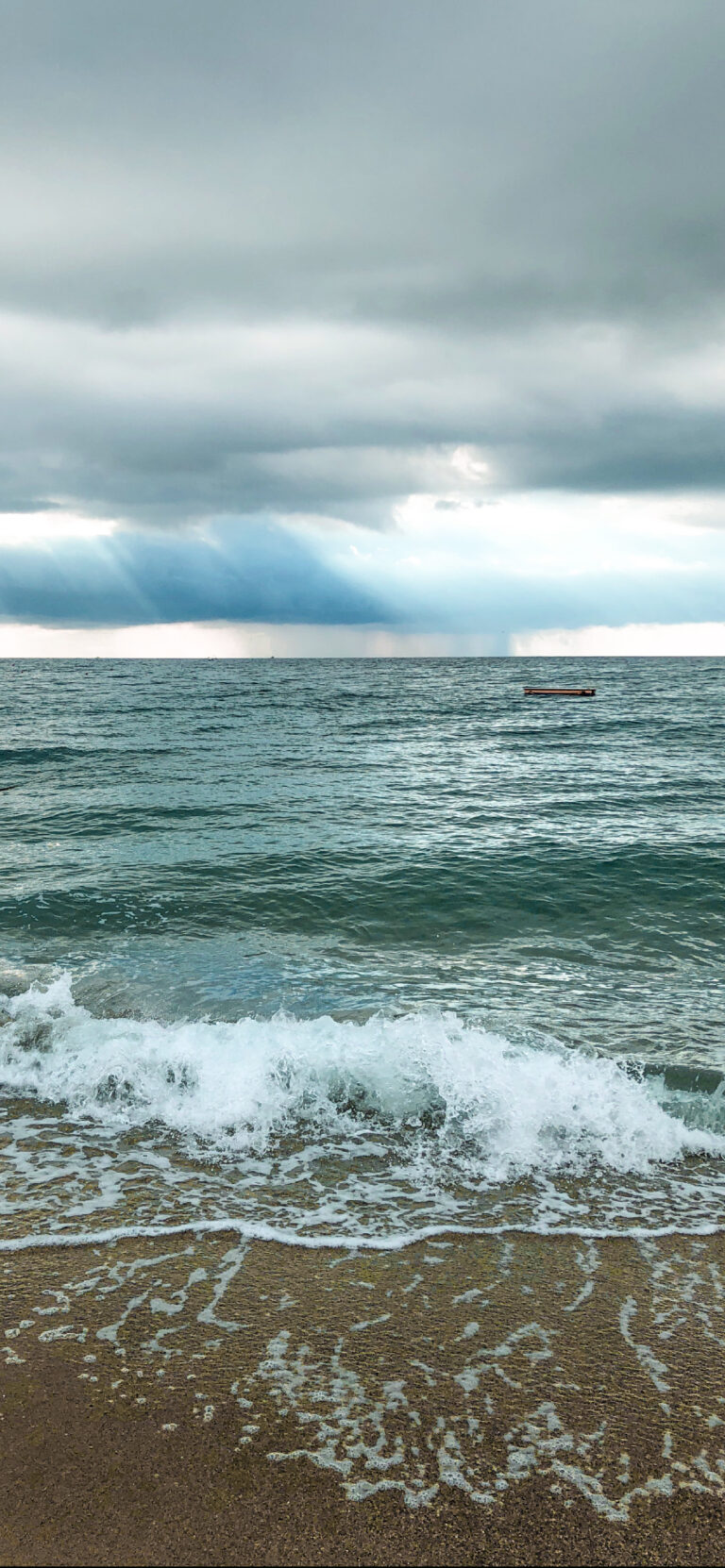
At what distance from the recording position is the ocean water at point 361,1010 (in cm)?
637

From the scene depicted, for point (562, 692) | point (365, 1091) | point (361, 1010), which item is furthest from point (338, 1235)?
point (562, 692)

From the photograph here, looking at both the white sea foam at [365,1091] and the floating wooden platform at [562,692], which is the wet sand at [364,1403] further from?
the floating wooden platform at [562,692]

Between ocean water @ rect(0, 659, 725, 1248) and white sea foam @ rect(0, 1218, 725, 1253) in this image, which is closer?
white sea foam @ rect(0, 1218, 725, 1253)

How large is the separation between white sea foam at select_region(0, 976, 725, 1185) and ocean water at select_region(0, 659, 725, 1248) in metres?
0.03

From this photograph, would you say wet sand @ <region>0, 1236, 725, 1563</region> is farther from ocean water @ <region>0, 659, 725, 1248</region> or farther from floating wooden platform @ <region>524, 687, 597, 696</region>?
floating wooden platform @ <region>524, 687, 597, 696</region>

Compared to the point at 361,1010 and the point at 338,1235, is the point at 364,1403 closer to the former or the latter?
the point at 338,1235

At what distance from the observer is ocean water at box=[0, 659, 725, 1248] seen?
637cm

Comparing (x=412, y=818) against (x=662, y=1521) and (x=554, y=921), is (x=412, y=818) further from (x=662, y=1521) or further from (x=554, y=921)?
(x=662, y=1521)

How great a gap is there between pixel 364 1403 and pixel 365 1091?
3970mm

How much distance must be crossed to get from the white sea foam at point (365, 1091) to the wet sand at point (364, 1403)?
1475mm

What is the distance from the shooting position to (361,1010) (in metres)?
10.2

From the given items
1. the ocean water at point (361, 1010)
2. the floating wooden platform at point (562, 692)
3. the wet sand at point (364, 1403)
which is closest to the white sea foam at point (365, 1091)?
the ocean water at point (361, 1010)

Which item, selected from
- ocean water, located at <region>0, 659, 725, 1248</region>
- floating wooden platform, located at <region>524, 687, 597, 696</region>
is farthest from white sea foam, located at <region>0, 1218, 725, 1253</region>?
floating wooden platform, located at <region>524, 687, 597, 696</region>

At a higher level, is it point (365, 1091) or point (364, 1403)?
→ point (364, 1403)
